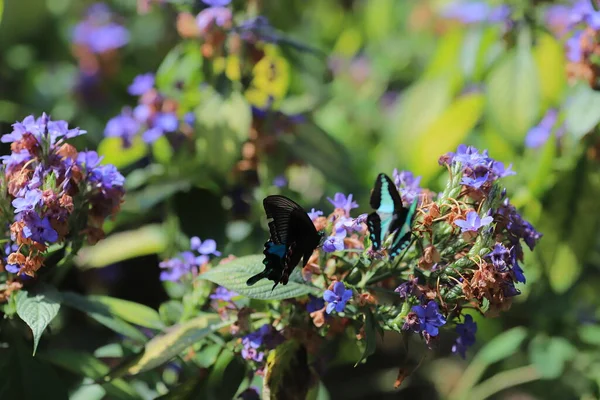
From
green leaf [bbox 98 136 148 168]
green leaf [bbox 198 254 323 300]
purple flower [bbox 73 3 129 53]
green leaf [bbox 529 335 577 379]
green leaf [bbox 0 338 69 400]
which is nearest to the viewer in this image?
green leaf [bbox 198 254 323 300]

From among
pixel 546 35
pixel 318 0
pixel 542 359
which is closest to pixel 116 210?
pixel 542 359

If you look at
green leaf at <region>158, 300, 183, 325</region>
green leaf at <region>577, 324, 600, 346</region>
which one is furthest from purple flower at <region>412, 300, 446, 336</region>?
green leaf at <region>577, 324, 600, 346</region>

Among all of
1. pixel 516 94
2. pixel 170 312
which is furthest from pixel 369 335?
pixel 516 94

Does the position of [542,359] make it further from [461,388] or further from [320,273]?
[320,273]

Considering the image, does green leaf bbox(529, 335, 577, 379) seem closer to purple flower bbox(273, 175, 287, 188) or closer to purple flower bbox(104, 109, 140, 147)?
purple flower bbox(273, 175, 287, 188)

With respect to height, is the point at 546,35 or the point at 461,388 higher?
the point at 546,35

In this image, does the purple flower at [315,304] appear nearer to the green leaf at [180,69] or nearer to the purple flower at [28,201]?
the purple flower at [28,201]
